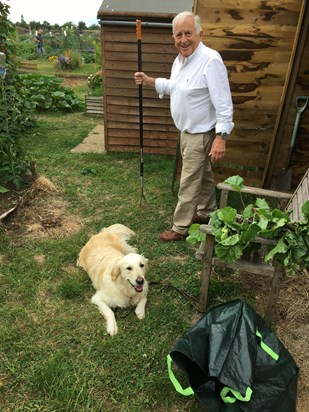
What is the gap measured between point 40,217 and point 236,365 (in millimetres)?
3151

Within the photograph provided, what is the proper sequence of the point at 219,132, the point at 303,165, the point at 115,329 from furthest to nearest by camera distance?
the point at 303,165 → the point at 219,132 → the point at 115,329

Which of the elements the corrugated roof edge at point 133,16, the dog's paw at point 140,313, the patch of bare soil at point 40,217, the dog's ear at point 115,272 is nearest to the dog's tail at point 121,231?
the patch of bare soil at point 40,217

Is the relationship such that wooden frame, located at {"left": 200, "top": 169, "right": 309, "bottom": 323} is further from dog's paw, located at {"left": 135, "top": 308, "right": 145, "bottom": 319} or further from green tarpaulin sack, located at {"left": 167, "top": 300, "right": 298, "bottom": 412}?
dog's paw, located at {"left": 135, "top": 308, "right": 145, "bottom": 319}

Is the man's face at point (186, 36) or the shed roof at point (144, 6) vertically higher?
the shed roof at point (144, 6)

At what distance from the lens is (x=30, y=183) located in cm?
489

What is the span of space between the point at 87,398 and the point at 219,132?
241 cm

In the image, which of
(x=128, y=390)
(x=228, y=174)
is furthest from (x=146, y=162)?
(x=128, y=390)

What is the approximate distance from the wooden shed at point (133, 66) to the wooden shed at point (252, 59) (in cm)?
2

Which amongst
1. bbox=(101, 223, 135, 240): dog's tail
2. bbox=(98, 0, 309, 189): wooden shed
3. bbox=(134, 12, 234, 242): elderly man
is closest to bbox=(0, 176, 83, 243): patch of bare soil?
bbox=(101, 223, 135, 240): dog's tail

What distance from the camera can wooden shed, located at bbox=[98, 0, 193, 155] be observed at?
18.6ft

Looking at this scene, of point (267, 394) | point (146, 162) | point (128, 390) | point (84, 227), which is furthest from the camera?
point (146, 162)

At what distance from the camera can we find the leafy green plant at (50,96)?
33.0ft

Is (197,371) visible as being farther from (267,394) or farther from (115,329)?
(115,329)

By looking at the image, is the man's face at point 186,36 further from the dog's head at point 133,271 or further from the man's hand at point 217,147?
the dog's head at point 133,271
